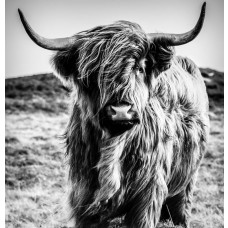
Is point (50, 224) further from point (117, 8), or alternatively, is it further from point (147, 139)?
point (117, 8)

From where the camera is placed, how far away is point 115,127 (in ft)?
8.22

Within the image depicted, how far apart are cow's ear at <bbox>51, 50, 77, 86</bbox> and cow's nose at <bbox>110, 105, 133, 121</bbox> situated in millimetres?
576

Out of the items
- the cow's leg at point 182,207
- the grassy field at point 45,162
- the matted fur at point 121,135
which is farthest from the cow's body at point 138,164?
the cow's leg at point 182,207

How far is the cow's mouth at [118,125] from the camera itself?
2439 millimetres

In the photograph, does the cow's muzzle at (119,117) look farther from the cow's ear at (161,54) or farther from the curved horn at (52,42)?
the curved horn at (52,42)

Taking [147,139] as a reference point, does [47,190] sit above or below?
below

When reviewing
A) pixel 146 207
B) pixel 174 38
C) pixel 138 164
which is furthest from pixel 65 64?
pixel 146 207

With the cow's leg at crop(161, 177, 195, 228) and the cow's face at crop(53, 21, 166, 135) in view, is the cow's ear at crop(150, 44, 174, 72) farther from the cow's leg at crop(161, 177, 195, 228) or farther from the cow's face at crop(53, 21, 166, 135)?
the cow's leg at crop(161, 177, 195, 228)

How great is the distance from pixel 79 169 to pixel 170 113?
87 centimetres

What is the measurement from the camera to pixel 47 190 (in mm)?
5367

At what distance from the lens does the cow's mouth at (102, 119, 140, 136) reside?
2439mm

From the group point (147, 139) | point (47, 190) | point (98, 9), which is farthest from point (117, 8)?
point (47, 190)

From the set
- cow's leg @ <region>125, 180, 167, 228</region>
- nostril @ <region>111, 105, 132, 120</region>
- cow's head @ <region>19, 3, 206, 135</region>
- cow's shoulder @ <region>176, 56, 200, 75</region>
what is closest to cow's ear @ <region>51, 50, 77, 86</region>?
cow's head @ <region>19, 3, 206, 135</region>

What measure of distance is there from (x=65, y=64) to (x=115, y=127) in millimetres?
706
